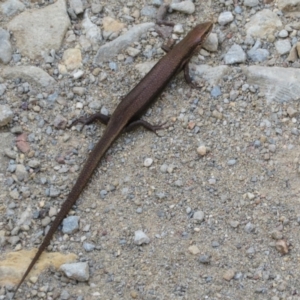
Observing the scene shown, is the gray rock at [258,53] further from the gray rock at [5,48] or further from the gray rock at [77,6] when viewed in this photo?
the gray rock at [5,48]

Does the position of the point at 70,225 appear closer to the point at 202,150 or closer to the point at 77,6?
the point at 202,150

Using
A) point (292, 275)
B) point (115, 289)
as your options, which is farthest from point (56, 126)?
point (292, 275)

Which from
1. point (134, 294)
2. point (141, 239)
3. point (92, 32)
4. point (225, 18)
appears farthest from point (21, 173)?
point (225, 18)

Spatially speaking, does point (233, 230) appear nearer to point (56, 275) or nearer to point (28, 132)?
point (56, 275)

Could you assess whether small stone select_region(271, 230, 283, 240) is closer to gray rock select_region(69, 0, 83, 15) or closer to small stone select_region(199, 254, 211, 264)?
small stone select_region(199, 254, 211, 264)

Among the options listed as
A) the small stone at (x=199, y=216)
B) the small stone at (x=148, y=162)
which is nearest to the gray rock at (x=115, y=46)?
the small stone at (x=148, y=162)

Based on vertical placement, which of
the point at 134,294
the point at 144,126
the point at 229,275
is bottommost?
the point at 134,294

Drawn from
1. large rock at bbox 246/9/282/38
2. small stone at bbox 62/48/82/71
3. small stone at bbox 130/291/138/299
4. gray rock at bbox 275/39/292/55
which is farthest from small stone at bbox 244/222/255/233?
small stone at bbox 62/48/82/71
